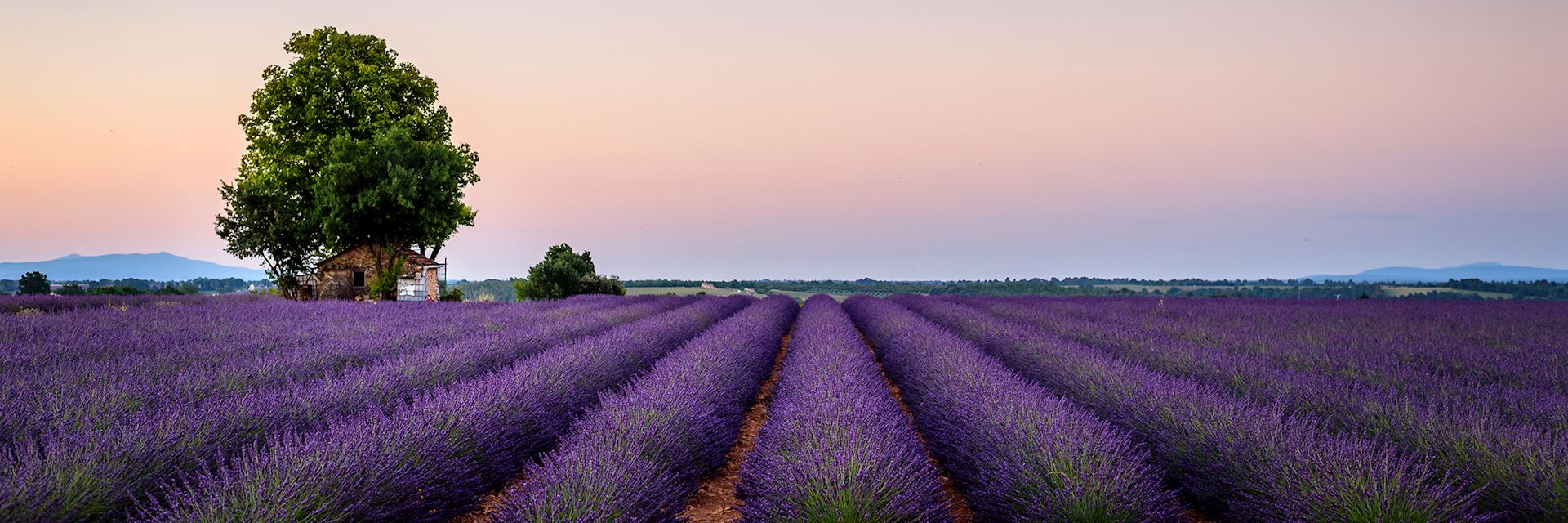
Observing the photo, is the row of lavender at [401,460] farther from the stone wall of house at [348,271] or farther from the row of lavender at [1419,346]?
the stone wall of house at [348,271]

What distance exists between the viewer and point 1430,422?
12.9 feet

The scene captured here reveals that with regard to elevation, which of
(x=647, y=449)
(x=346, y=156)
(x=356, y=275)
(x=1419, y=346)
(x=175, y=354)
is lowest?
(x=647, y=449)

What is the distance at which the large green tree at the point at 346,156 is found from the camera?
20469 millimetres

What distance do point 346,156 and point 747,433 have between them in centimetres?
1850

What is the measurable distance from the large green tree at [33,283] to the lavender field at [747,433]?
21743 millimetres

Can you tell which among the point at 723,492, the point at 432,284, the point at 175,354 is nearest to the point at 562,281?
the point at 432,284

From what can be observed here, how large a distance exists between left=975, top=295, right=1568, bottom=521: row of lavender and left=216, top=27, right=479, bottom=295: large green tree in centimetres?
1924

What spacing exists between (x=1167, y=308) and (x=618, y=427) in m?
16.9

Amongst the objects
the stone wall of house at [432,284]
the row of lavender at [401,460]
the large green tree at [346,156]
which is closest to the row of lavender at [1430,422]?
the row of lavender at [401,460]

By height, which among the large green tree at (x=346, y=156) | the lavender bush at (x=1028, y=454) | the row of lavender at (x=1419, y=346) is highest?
the large green tree at (x=346, y=156)

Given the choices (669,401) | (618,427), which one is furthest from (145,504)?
(669,401)

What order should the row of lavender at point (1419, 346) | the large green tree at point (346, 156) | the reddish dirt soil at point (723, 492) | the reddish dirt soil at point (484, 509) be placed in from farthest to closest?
Result: the large green tree at point (346, 156) → the row of lavender at point (1419, 346) → the reddish dirt soil at point (723, 492) → the reddish dirt soil at point (484, 509)

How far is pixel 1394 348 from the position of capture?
8.13m

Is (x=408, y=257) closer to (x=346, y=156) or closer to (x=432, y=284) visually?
(x=432, y=284)
